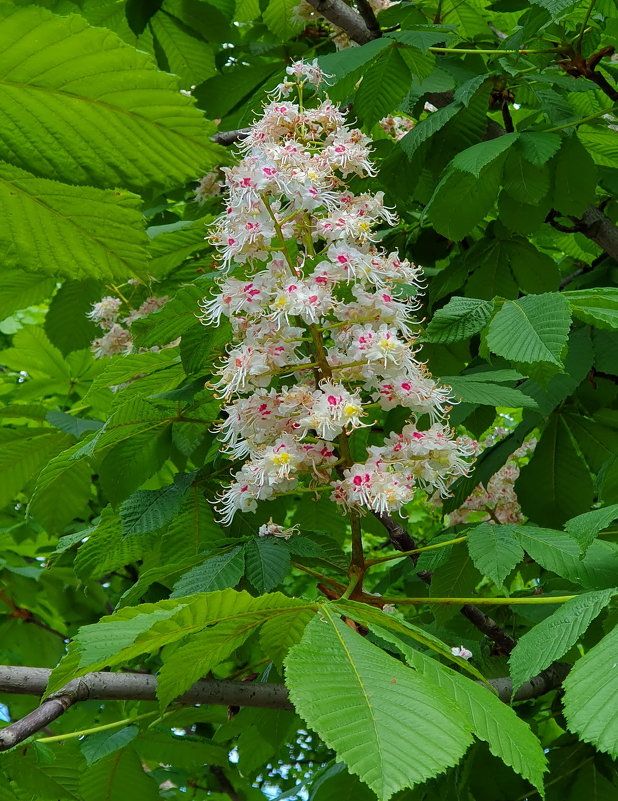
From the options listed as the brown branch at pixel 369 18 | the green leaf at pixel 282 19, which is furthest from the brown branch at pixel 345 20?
the green leaf at pixel 282 19

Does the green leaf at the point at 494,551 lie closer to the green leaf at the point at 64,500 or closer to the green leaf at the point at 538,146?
the green leaf at the point at 538,146

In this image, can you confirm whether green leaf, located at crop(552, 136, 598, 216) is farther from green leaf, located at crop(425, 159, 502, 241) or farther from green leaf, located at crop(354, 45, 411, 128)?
green leaf, located at crop(354, 45, 411, 128)

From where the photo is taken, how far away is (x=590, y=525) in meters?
1.24

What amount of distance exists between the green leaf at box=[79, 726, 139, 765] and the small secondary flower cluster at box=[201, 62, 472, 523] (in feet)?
2.33

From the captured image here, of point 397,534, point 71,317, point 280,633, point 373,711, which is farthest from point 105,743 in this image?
point 71,317

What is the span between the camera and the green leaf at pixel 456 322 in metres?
1.44

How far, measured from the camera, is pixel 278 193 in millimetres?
1437

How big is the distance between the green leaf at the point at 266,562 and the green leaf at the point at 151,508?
10.8 inches

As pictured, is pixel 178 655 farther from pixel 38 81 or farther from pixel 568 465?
pixel 568 465

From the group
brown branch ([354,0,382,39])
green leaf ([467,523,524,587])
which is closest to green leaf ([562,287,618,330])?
green leaf ([467,523,524,587])

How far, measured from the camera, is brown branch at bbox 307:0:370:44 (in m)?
2.38

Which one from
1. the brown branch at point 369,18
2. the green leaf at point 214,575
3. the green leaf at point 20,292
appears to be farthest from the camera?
the green leaf at point 20,292

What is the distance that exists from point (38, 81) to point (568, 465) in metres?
2.02

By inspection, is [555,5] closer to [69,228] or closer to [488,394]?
[488,394]
